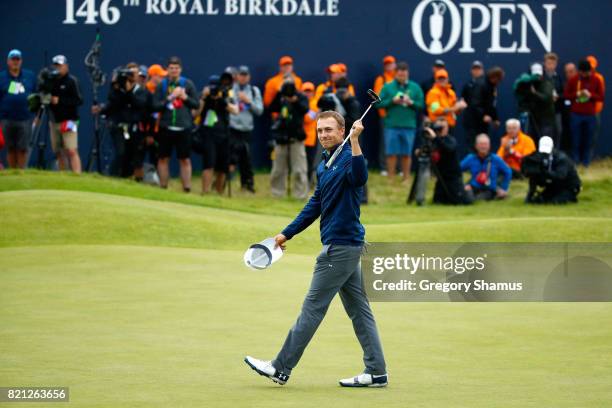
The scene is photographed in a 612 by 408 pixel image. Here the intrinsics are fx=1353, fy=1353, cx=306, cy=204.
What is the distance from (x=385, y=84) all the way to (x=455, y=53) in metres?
2.38

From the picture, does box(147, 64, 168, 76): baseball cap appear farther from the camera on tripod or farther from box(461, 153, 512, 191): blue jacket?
box(461, 153, 512, 191): blue jacket

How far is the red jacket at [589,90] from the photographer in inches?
1023

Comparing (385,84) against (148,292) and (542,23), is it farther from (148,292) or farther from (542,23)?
(148,292)

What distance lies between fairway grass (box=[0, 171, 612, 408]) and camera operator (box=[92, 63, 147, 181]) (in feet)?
6.28

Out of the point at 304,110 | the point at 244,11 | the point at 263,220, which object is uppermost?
the point at 244,11

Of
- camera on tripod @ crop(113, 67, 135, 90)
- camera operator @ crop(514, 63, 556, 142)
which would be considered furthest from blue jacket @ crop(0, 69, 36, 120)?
camera operator @ crop(514, 63, 556, 142)

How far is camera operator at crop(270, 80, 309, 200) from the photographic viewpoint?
78.2 feet

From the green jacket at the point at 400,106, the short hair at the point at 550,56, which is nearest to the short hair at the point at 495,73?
the short hair at the point at 550,56

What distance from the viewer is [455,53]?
2702 cm

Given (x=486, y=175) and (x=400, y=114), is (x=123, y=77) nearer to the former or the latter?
(x=400, y=114)

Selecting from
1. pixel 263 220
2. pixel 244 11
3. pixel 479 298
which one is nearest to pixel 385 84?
pixel 244 11

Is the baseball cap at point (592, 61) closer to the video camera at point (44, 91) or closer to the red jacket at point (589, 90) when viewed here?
the red jacket at point (589, 90)

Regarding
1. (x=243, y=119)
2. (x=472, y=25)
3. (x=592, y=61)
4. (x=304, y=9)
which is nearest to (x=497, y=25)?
(x=472, y=25)

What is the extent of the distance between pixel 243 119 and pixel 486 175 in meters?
4.54
